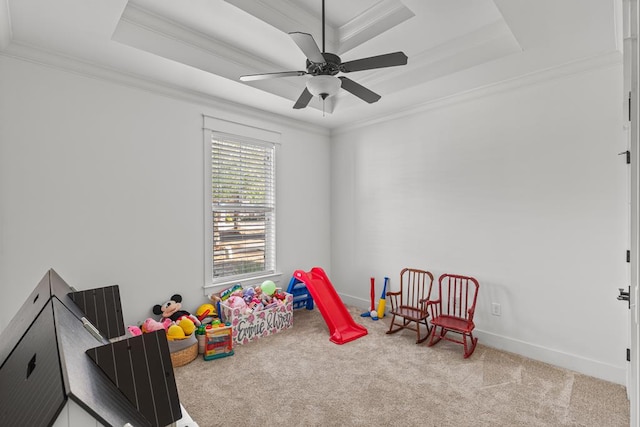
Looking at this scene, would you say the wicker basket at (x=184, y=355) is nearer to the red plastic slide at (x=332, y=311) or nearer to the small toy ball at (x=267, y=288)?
the small toy ball at (x=267, y=288)

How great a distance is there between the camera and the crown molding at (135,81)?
2.45 metres

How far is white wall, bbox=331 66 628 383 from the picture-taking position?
102 inches

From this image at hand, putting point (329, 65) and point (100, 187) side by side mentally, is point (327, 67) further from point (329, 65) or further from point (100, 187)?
point (100, 187)

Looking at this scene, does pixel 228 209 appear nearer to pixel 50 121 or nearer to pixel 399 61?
pixel 50 121

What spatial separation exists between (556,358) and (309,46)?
3263mm

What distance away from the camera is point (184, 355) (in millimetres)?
2791

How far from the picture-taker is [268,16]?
246 cm

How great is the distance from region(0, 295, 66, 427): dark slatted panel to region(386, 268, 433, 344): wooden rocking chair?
303 cm

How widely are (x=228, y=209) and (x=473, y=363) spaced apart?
9.58 ft

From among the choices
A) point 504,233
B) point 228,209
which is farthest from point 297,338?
point 504,233

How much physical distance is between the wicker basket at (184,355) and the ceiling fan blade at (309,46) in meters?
2.58

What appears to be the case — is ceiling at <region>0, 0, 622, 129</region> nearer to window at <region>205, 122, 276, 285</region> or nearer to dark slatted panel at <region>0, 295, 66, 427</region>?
window at <region>205, 122, 276, 285</region>

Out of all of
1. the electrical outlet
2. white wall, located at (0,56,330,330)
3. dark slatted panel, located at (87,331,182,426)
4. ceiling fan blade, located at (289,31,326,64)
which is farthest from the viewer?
the electrical outlet

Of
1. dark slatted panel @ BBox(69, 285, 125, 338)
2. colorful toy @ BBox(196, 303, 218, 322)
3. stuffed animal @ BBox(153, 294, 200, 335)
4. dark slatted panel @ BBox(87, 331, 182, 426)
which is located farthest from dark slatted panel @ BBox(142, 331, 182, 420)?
colorful toy @ BBox(196, 303, 218, 322)
